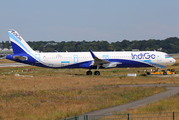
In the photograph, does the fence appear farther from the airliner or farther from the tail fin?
the tail fin

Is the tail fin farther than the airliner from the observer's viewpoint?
Yes

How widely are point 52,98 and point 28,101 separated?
271 cm

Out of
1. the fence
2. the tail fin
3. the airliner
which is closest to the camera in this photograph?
the fence

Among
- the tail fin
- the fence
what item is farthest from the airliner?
the fence

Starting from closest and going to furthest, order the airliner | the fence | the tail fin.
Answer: the fence → the airliner → the tail fin

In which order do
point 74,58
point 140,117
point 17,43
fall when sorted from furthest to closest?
point 17,43
point 74,58
point 140,117

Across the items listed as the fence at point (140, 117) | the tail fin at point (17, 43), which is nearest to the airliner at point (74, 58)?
the tail fin at point (17, 43)

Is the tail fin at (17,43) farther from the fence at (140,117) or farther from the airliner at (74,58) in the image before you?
the fence at (140,117)

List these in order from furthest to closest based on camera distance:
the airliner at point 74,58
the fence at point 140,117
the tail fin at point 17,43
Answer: the tail fin at point 17,43
the airliner at point 74,58
the fence at point 140,117

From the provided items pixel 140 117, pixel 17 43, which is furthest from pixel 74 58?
pixel 140 117

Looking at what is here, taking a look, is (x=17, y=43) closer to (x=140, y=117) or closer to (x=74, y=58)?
(x=74, y=58)

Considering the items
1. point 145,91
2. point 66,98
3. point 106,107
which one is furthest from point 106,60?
point 106,107

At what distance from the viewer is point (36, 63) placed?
53969 millimetres

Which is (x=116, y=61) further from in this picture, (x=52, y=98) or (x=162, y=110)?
(x=162, y=110)
